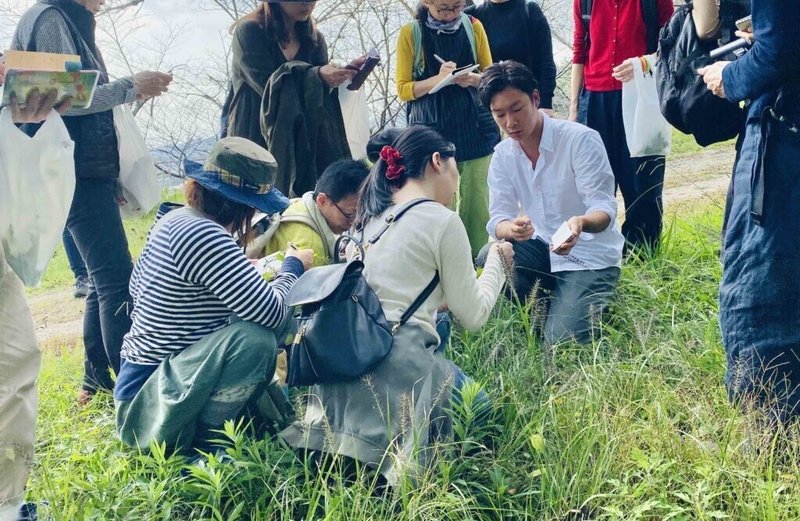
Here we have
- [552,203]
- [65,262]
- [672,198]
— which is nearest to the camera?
[552,203]

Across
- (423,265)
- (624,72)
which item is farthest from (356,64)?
(423,265)

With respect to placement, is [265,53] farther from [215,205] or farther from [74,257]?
[74,257]

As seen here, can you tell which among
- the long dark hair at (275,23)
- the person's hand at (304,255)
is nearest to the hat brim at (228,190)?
the person's hand at (304,255)

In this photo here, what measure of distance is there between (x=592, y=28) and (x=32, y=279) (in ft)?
10.6

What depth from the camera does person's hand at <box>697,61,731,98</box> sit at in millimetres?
2441

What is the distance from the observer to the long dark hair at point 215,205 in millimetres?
2855

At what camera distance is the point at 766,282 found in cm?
240

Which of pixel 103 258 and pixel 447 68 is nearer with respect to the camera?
pixel 103 258

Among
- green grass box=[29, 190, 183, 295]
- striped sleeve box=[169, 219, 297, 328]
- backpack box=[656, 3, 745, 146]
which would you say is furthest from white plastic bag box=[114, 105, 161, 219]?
green grass box=[29, 190, 183, 295]

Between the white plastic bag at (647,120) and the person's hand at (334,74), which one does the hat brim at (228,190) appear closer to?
the person's hand at (334,74)

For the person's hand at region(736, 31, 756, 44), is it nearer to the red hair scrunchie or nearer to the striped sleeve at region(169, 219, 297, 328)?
the red hair scrunchie

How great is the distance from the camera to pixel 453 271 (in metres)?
2.72

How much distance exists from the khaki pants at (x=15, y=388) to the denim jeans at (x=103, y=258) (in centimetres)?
106

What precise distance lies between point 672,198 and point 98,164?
5432 mm
